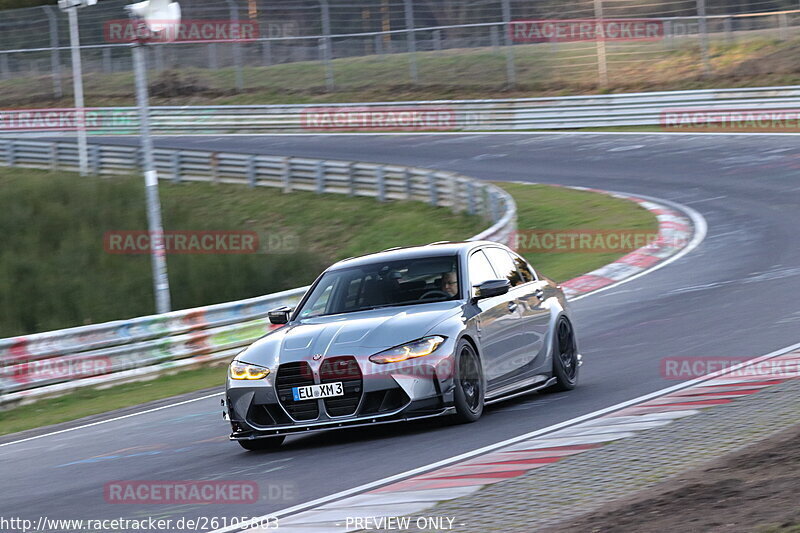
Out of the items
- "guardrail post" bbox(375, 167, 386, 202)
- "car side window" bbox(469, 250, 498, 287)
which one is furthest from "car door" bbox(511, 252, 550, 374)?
"guardrail post" bbox(375, 167, 386, 202)

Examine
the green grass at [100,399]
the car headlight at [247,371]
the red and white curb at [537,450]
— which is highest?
the car headlight at [247,371]

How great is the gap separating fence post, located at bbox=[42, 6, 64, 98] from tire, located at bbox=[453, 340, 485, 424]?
136 feet

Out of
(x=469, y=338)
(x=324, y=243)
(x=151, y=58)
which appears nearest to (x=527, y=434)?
(x=469, y=338)

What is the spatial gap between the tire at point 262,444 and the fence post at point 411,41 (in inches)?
1316

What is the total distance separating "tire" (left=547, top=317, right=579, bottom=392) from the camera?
10.7m

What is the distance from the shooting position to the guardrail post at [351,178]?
31703 millimetres

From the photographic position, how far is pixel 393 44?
4419cm

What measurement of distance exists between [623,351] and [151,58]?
136ft

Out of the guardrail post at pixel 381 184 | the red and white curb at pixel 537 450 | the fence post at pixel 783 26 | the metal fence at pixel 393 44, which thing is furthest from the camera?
the metal fence at pixel 393 44

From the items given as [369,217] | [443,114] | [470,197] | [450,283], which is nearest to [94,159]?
[443,114]

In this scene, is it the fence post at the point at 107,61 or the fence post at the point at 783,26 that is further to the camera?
the fence post at the point at 107,61

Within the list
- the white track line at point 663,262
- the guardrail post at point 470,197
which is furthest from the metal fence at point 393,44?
the guardrail post at point 470,197

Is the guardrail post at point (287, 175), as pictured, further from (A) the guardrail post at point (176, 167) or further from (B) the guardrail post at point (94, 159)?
(B) the guardrail post at point (94, 159)

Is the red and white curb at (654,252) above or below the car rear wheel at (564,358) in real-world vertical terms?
below
